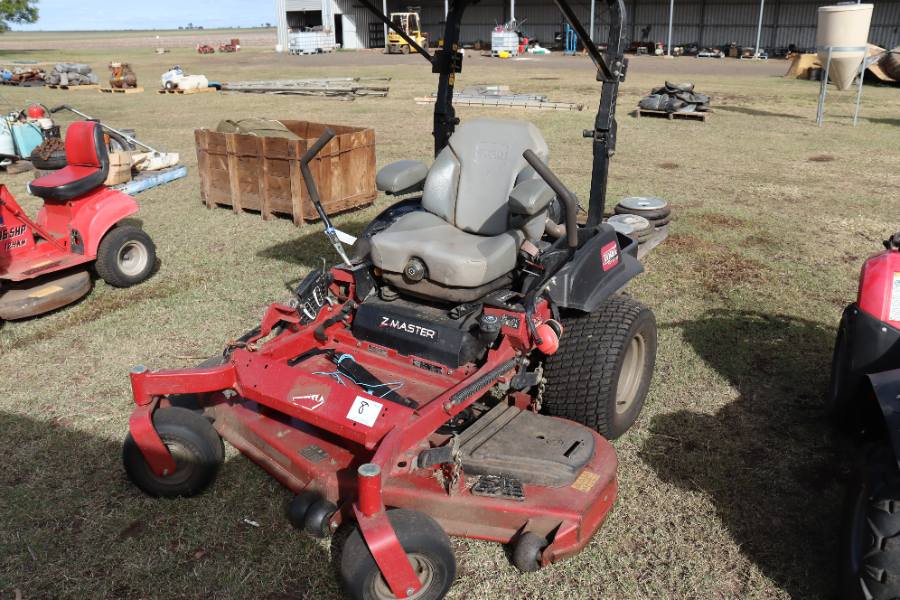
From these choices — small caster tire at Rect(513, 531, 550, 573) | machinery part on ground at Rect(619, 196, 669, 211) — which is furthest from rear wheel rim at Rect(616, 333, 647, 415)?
machinery part on ground at Rect(619, 196, 669, 211)

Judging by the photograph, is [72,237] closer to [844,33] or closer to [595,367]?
[595,367]

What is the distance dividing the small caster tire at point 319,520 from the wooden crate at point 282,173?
479 cm

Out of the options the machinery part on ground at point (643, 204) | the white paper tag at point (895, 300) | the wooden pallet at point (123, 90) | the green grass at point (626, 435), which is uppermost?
the wooden pallet at point (123, 90)

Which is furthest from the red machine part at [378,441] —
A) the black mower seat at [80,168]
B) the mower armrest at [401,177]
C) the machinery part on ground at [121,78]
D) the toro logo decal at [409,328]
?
the machinery part on ground at [121,78]

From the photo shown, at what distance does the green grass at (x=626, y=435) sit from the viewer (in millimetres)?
2717

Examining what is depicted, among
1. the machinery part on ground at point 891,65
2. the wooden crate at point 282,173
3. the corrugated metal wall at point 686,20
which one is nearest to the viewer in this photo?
the wooden crate at point 282,173

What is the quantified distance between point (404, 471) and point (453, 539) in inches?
16.6

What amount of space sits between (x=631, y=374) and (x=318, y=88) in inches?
675

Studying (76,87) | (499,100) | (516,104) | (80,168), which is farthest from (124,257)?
(76,87)

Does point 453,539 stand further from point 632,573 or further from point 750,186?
point 750,186

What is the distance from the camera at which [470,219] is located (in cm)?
384

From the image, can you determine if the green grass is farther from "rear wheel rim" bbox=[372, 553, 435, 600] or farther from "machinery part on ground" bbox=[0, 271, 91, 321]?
"rear wheel rim" bbox=[372, 553, 435, 600]

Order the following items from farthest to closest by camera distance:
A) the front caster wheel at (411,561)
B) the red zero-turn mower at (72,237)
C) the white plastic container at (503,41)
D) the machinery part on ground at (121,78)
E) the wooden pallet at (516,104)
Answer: the white plastic container at (503,41) → the machinery part on ground at (121,78) → the wooden pallet at (516,104) → the red zero-turn mower at (72,237) → the front caster wheel at (411,561)

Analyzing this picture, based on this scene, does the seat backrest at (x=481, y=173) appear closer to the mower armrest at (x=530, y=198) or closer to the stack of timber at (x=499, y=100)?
the mower armrest at (x=530, y=198)
